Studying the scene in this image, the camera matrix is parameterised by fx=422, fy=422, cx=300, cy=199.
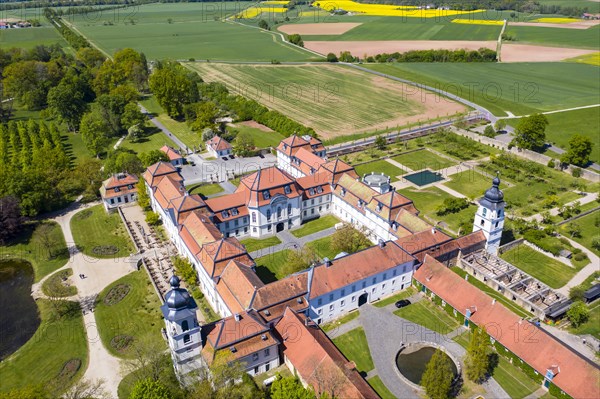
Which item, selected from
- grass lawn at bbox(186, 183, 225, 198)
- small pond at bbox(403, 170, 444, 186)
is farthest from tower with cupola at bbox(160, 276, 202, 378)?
small pond at bbox(403, 170, 444, 186)

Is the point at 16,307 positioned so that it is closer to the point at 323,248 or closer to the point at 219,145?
the point at 323,248

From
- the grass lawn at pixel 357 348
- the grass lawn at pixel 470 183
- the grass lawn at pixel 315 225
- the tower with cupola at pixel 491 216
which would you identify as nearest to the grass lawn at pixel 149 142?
the grass lawn at pixel 315 225

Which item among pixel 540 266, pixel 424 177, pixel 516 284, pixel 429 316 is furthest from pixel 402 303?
pixel 424 177

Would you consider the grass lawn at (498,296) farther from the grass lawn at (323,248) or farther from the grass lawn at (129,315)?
the grass lawn at (129,315)

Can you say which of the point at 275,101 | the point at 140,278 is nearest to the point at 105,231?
the point at 140,278

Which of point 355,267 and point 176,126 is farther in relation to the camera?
point 176,126
